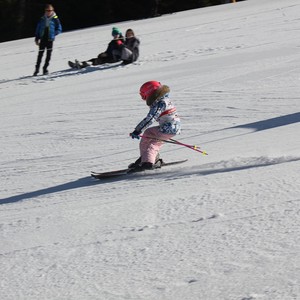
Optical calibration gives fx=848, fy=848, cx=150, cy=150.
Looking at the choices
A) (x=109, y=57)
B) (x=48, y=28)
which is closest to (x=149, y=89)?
(x=48, y=28)

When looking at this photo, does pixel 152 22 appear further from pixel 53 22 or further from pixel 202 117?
pixel 202 117

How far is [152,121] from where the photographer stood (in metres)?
8.73

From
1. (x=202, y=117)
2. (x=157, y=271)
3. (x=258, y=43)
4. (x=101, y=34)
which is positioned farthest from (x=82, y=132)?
(x=101, y=34)

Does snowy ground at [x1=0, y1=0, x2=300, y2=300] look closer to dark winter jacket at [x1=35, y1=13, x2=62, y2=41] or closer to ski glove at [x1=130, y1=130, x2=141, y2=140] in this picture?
ski glove at [x1=130, y1=130, x2=141, y2=140]

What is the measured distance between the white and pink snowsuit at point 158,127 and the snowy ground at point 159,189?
0.24 m

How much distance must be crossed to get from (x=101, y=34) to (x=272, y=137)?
17161 millimetres

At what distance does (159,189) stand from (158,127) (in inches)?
39.6

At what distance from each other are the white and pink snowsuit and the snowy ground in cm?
24

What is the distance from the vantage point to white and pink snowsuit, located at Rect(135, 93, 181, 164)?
345 inches

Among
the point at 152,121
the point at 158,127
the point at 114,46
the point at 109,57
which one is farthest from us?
the point at 109,57

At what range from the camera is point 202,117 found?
11875 millimetres

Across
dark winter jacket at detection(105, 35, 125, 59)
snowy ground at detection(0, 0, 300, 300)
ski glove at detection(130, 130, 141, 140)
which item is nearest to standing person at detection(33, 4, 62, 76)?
snowy ground at detection(0, 0, 300, 300)

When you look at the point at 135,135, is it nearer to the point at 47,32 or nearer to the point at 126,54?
the point at 126,54

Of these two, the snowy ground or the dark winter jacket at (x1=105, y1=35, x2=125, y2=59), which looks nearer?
the snowy ground
